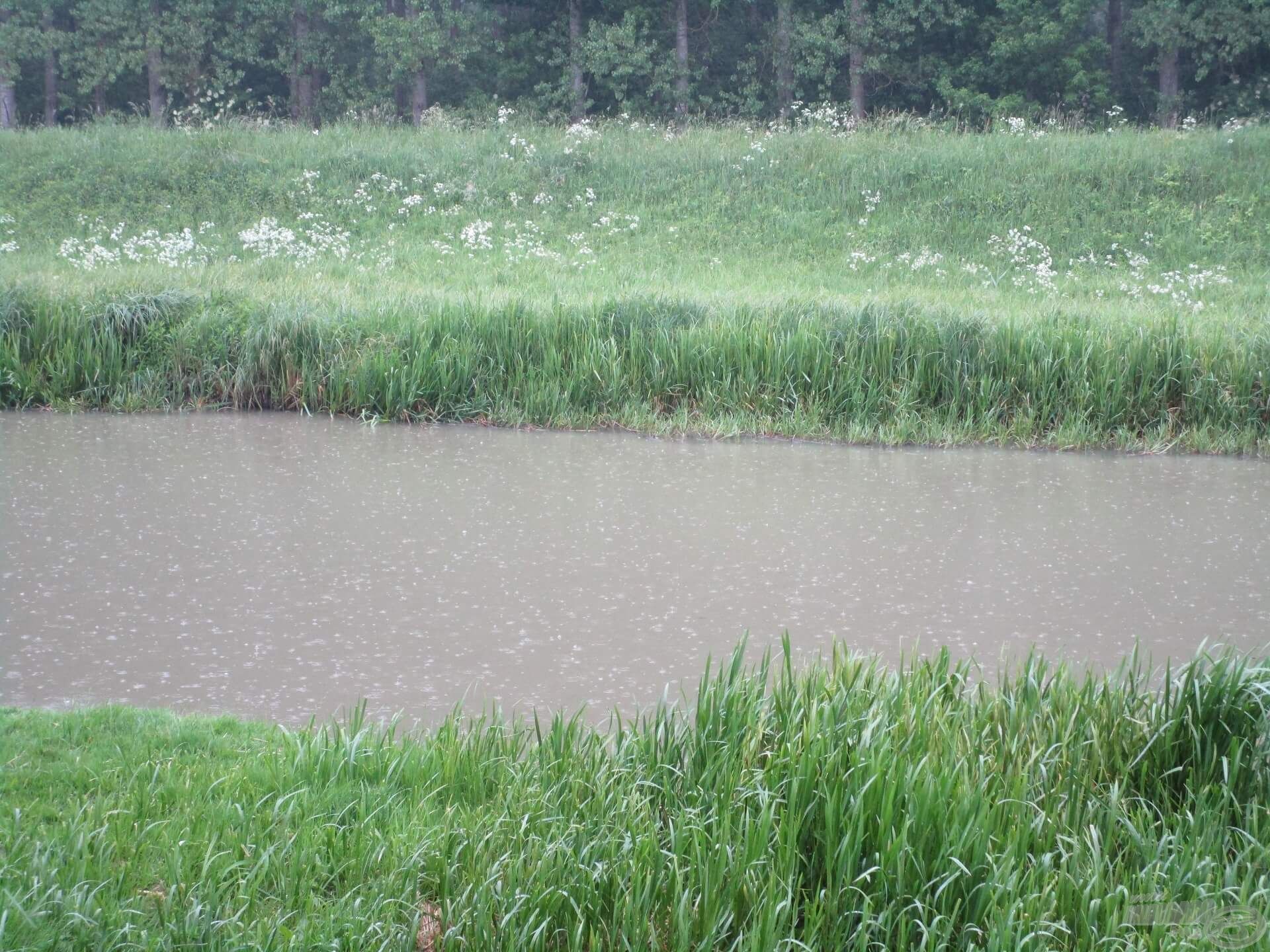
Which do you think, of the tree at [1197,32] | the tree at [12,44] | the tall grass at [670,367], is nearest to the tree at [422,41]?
the tree at [12,44]

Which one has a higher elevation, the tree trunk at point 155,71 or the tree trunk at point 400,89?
the tree trunk at point 400,89

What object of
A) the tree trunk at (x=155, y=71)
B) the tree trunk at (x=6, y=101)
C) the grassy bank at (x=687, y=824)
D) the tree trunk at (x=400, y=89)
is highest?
the tree trunk at (x=400, y=89)

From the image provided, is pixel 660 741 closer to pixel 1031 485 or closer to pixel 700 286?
pixel 1031 485

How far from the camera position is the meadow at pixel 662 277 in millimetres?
9266

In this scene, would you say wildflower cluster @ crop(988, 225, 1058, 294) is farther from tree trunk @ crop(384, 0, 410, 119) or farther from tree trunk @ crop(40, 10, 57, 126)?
tree trunk @ crop(40, 10, 57, 126)

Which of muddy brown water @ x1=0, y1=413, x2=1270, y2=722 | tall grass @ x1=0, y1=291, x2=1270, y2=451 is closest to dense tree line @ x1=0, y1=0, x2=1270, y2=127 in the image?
tall grass @ x1=0, y1=291, x2=1270, y2=451

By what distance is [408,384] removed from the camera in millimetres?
9375

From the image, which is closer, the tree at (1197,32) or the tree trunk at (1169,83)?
the tree at (1197,32)

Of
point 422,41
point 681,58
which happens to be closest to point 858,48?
point 681,58

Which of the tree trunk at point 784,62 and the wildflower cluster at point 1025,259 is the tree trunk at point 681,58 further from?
the wildflower cluster at point 1025,259

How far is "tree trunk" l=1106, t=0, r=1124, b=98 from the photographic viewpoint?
28.0 m

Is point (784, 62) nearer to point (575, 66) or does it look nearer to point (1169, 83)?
point (575, 66)

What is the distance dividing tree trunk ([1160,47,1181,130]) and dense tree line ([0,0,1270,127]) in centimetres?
4

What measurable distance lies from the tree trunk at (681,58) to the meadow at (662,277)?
564cm
